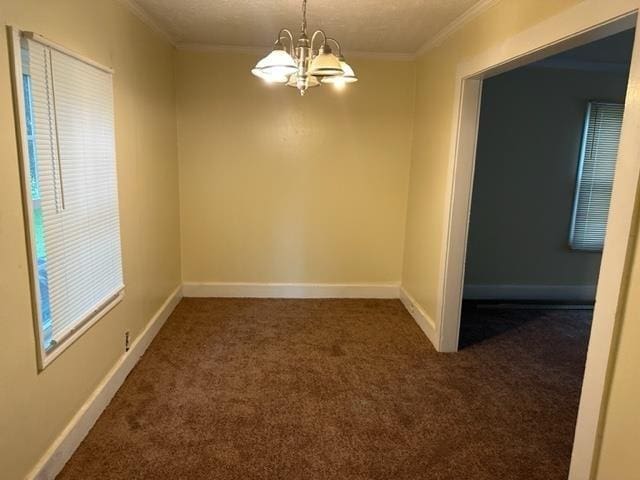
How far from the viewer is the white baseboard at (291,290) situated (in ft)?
14.4

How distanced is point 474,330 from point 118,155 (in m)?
3.07

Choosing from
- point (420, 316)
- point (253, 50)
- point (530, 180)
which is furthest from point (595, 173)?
point (253, 50)

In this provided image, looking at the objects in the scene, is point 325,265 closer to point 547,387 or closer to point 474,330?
point 474,330

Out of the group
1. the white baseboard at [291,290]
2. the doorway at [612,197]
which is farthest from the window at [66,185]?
the doorway at [612,197]

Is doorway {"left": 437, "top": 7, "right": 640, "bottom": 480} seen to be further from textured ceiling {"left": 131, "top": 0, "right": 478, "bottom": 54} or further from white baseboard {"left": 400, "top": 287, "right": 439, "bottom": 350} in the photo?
white baseboard {"left": 400, "top": 287, "right": 439, "bottom": 350}

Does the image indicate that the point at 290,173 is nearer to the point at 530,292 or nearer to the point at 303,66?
the point at 303,66

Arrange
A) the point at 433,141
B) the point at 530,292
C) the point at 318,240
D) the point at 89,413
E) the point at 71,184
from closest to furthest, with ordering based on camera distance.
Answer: the point at 71,184, the point at 89,413, the point at 433,141, the point at 318,240, the point at 530,292

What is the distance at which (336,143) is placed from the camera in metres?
4.15

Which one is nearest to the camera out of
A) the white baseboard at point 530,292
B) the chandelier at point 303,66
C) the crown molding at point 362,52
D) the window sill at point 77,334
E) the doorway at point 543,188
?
the window sill at point 77,334

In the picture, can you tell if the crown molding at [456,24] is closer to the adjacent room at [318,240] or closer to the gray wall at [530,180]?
the adjacent room at [318,240]

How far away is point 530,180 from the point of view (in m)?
4.40

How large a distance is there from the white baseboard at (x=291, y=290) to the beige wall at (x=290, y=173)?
60mm

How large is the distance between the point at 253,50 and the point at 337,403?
3046mm

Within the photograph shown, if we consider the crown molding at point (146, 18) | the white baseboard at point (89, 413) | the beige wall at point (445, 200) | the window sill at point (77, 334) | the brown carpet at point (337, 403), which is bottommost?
the brown carpet at point (337, 403)
